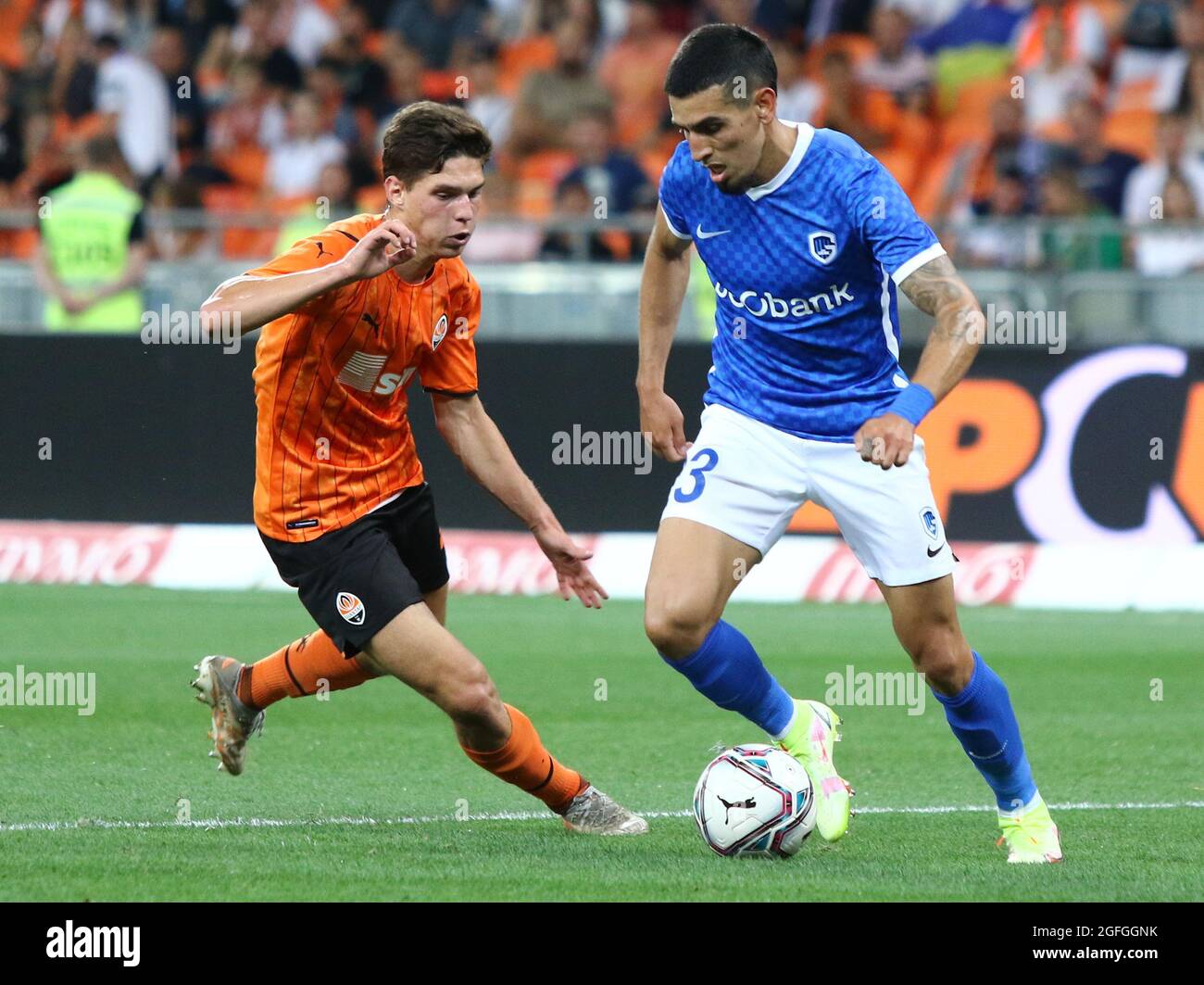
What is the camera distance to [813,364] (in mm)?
6051

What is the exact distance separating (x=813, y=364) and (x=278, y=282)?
1609mm

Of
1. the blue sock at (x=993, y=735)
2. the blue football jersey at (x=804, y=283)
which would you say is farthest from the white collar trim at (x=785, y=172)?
the blue sock at (x=993, y=735)

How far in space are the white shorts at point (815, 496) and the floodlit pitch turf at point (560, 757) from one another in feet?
2.78

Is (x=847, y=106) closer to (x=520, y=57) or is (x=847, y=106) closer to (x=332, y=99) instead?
(x=520, y=57)

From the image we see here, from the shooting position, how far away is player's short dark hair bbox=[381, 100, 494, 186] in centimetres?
567

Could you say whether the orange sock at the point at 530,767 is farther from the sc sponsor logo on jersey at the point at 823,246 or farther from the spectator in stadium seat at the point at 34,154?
the spectator in stadium seat at the point at 34,154

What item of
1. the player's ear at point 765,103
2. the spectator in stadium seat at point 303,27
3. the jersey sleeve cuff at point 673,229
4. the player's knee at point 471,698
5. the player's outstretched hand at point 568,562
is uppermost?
the spectator in stadium seat at point 303,27

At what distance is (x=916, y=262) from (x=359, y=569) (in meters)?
1.77

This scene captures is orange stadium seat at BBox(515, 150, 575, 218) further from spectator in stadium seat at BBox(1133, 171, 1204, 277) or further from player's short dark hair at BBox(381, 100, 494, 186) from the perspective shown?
player's short dark hair at BBox(381, 100, 494, 186)

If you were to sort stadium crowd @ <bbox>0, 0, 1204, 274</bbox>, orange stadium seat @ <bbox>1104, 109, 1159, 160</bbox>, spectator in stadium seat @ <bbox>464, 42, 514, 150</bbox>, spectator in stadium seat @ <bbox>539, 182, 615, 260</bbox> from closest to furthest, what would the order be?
spectator in stadium seat @ <bbox>539, 182, 615, 260</bbox> < stadium crowd @ <bbox>0, 0, 1204, 274</bbox> < orange stadium seat @ <bbox>1104, 109, 1159, 160</bbox> < spectator in stadium seat @ <bbox>464, 42, 514, 150</bbox>

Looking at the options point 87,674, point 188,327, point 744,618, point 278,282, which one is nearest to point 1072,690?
point 744,618

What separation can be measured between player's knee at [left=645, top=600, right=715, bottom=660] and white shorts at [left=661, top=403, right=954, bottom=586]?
0.28 m

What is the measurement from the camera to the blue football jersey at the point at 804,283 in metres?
5.88

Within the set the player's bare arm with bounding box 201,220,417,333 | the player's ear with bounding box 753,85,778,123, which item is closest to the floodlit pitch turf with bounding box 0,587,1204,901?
the player's bare arm with bounding box 201,220,417,333
